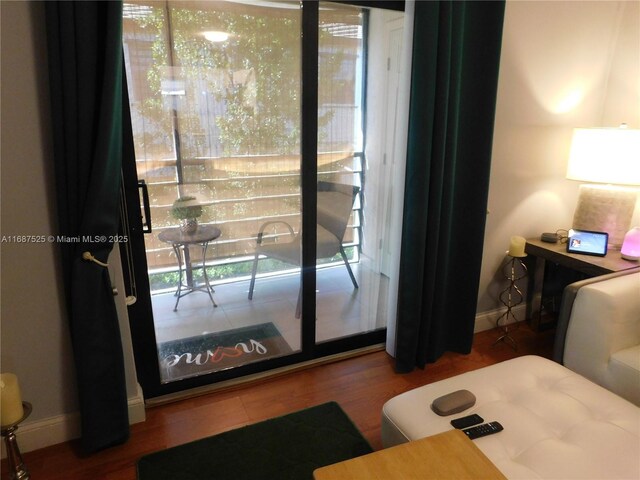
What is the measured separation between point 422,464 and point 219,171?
1.53 m

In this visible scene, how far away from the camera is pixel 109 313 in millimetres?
1711

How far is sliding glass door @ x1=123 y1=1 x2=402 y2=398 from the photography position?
6.08ft

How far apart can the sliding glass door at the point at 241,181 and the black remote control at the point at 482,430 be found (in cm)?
119

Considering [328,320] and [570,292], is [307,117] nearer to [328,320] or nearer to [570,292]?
[328,320]

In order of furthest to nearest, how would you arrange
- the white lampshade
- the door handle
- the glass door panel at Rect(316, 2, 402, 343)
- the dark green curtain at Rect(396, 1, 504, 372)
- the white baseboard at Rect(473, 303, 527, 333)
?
the white baseboard at Rect(473, 303, 527, 333)
the white lampshade
the glass door panel at Rect(316, 2, 402, 343)
the dark green curtain at Rect(396, 1, 504, 372)
the door handle

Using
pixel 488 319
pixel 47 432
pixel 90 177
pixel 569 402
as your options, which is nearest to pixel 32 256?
pixel 90 177

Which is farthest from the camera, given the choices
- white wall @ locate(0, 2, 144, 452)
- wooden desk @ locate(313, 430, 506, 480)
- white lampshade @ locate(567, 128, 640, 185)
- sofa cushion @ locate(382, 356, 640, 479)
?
white lampshade @ locate(567, 128, 640, 185)

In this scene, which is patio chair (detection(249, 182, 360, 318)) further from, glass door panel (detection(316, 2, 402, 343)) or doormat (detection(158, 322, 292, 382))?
doormat (detection(158, 322, 292, 382))

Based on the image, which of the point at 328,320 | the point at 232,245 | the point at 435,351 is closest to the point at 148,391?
the point at 232,245

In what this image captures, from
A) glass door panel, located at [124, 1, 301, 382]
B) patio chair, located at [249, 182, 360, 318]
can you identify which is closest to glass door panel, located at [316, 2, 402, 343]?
patio chair, located at [249, 182, 360, 318]

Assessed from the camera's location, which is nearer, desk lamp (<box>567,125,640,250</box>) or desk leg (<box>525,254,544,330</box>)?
desk lamp (<box>567,125,640,250</box>)

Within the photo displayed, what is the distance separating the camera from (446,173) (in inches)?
85.7

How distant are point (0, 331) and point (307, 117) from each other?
1.61 m

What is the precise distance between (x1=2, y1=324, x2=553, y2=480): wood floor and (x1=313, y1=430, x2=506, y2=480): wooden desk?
73cm
